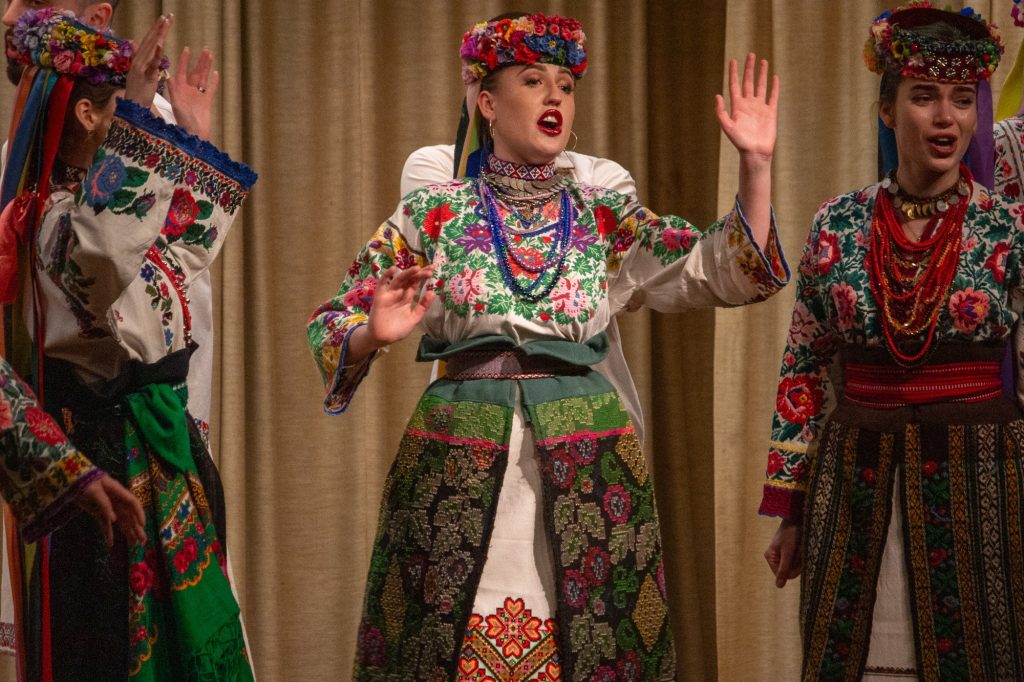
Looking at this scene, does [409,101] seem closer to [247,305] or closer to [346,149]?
[346,149]

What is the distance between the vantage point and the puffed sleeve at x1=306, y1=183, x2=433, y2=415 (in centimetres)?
240

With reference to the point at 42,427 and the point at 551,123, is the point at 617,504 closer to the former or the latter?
the point at 551,123

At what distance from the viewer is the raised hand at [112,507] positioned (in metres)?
1.97

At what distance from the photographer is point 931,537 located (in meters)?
2.38

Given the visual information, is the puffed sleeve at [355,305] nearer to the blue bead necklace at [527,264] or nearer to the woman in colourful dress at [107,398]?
the blue bead necklace at [527,264]

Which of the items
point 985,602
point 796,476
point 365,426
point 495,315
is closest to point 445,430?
point 495,315

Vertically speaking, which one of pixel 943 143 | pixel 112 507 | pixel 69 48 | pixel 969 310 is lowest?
pixel 112 507

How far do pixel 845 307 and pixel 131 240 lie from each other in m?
1.26

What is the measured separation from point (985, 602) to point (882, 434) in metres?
0.34

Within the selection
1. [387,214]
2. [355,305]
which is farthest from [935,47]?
[387,214]

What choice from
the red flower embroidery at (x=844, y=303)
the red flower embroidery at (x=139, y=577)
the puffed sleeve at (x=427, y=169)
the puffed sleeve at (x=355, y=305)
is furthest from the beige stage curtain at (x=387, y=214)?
the red flower embroidery at (x=139, y=577)

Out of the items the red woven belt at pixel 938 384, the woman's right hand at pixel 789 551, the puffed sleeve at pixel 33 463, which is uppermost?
the red woven belt at pixel 938 384

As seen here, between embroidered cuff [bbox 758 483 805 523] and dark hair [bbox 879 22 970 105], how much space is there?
29.9 inches

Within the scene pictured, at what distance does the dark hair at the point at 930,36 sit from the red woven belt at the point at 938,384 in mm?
519
